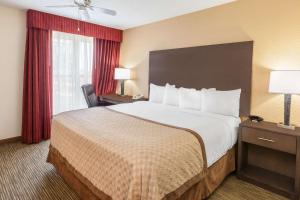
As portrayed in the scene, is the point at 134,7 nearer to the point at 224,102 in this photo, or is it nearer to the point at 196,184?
the point at 224,102

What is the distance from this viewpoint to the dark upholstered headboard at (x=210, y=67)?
2840 mm

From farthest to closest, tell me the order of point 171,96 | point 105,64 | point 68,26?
point 105,64 → point 68,26 → point 171,96

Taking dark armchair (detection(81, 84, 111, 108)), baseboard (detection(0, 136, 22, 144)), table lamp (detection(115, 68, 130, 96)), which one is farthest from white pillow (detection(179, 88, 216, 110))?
baseboard (detection(0, 136, 22, 144))

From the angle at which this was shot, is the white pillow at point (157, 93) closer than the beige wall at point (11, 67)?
No

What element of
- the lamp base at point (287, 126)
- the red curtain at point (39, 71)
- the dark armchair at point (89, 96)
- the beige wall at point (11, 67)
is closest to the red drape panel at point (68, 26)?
the red curtain at point (39, 71)

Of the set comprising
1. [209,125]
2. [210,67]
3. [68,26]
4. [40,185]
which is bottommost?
[40,185]

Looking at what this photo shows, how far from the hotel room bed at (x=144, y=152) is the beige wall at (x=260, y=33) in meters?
0.58

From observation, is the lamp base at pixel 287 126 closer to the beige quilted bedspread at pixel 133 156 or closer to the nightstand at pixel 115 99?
the beige quilted bedspread at pixel 133 156

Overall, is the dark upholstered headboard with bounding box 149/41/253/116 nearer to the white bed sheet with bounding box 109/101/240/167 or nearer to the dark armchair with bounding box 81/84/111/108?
the white bed sheet with bounding box 109/101/240/167

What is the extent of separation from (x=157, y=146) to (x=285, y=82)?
1.74m

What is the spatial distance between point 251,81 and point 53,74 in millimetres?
3748

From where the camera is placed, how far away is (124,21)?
165 inches

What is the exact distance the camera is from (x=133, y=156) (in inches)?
56.7

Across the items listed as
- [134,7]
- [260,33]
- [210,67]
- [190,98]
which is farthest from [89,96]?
[260,33]
